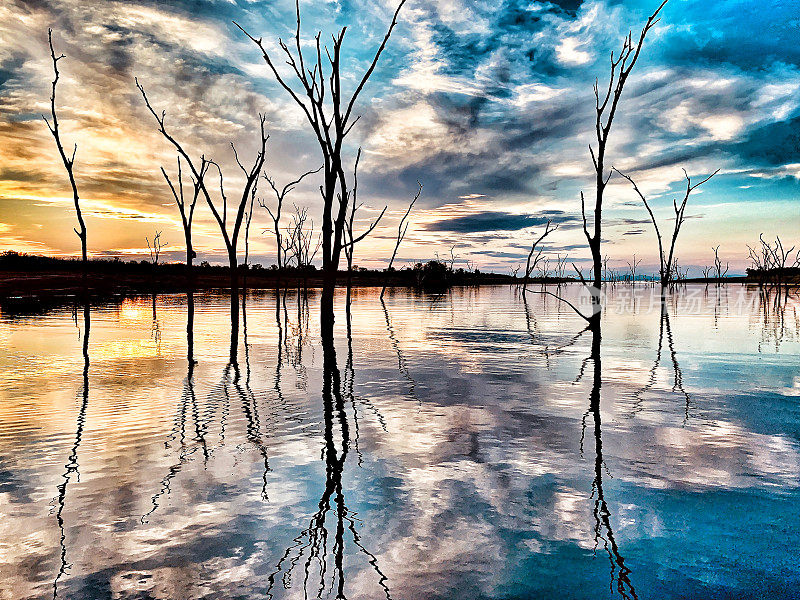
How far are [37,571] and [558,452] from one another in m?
3.64

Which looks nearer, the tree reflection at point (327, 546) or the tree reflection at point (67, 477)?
the tree reflection at point (327, 546)

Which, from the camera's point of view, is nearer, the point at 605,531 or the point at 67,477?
the point at 605,531

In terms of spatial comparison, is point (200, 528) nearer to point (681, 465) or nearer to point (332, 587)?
point (332, 587)

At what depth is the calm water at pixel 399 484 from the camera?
8.54 ft

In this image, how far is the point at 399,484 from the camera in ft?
12.2

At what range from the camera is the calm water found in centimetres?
260

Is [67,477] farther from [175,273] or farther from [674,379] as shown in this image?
[175,273]

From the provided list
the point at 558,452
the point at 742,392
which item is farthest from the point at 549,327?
the point at 558,452

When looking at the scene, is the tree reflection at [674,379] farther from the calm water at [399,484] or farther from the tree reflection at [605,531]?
the tree reflection at [605,531]

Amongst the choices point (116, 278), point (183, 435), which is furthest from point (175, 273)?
point (183, 435)

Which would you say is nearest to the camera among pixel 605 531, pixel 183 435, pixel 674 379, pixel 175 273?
pixel 605 531

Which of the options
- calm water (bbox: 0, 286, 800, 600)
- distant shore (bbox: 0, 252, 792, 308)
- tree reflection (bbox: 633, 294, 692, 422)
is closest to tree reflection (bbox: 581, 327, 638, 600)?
calm water (bbox: 0, 286, 800, 600)

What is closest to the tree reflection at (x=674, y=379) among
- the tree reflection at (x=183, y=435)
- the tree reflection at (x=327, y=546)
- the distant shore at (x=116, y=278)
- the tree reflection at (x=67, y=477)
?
the tree reflection at (x=327, y=546)

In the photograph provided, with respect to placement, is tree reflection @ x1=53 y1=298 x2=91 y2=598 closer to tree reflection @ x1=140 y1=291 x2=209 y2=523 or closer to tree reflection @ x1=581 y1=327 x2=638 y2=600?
tree reflection @ x1=140 y1=291 x2=209 y2=523
